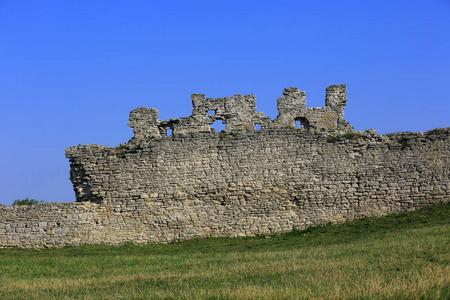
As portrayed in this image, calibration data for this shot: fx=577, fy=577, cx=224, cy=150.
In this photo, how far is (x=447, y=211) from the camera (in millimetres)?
18078

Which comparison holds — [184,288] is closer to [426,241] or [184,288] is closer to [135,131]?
[426,241]

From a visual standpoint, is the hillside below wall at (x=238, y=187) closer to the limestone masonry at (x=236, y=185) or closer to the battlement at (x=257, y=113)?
the limestone masonry at (x=236, y=185)

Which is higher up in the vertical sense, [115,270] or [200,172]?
[200,172]

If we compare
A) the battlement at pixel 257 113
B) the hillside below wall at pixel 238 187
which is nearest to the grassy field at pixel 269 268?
the hillside below wall at pixel 238 187

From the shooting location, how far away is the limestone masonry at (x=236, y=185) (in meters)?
18.9

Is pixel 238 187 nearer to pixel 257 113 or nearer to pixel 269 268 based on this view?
pixel 257 113

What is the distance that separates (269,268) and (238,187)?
7.66 metres

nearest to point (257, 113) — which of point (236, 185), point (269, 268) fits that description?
point (236, 185)

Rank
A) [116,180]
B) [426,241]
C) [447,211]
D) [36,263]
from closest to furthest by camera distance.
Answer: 1. [426,241]
2. [36,263]
3. [447,211]
4. [116,180]

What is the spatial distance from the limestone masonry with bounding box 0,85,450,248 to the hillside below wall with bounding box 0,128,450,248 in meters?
0.03

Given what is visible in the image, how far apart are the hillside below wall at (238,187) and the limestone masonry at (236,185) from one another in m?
0.03

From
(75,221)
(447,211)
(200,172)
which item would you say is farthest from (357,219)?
(75,221)

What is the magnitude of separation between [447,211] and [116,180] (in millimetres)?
10694

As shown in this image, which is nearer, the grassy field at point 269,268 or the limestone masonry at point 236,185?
the grassy field at point 269,268
